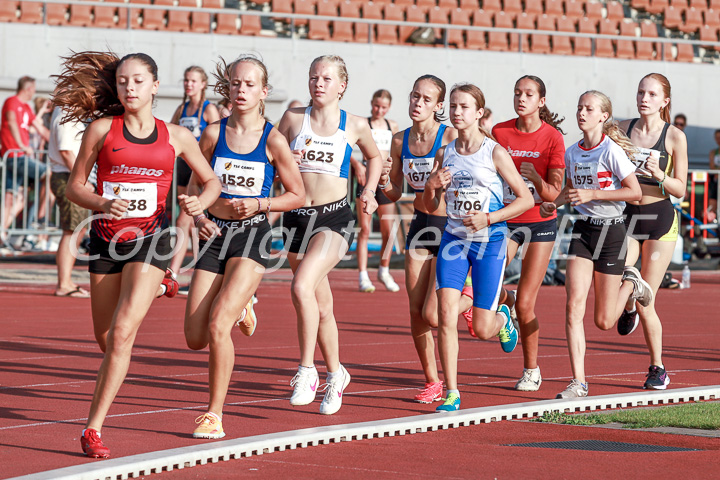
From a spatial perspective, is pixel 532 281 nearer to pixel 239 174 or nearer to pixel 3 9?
pixel 239 174

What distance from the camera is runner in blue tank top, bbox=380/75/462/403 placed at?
295 inches

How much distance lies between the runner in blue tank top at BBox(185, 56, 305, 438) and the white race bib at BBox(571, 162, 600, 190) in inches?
86.4

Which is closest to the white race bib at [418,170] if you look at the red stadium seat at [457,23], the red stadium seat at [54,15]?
the red stadium seat at [54,15]

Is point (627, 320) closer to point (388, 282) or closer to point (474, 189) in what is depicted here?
point (474, 189)

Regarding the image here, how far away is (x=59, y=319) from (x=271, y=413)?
5.26 m

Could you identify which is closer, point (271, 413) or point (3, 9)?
point (271, 413)

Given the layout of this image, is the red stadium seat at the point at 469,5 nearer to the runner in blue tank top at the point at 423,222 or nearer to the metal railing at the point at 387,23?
the metal railing at the point at 387,23

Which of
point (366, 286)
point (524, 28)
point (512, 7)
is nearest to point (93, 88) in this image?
point (366, 286)

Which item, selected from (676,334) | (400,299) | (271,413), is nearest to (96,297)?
(271,413)

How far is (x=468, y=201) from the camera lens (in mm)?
7227

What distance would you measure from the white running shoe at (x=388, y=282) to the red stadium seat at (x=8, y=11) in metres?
11.4

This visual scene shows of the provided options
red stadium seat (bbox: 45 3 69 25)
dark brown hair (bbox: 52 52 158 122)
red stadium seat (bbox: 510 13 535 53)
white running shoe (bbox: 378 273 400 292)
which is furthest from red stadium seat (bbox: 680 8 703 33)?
dark brown hair (bbox: 52 52 158 122)

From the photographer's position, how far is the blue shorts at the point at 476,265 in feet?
23.4

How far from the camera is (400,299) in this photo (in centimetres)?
1412
